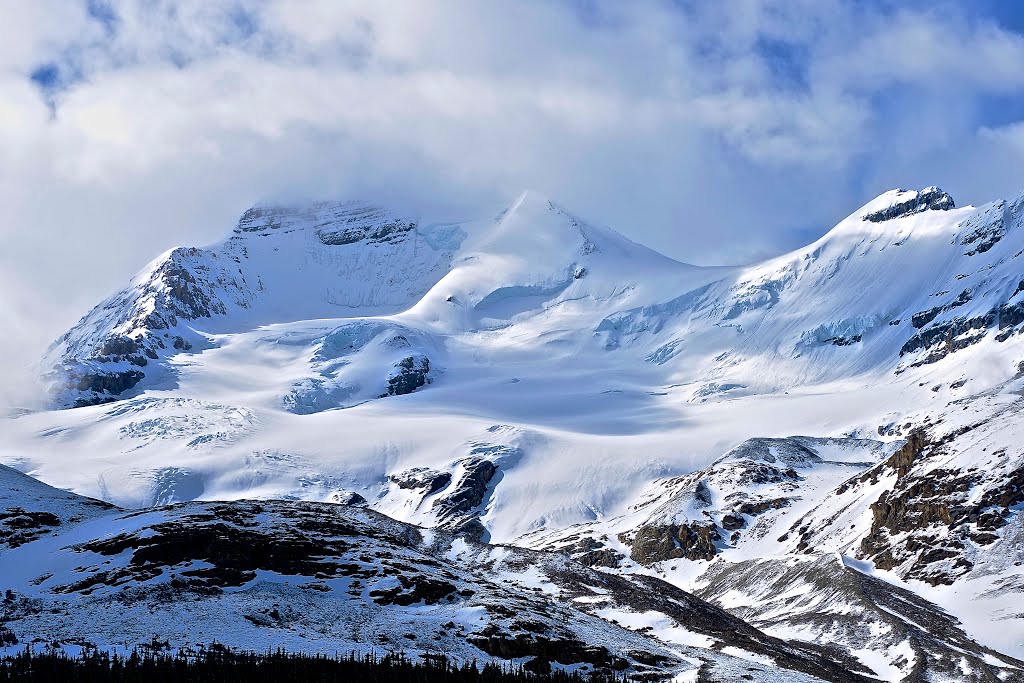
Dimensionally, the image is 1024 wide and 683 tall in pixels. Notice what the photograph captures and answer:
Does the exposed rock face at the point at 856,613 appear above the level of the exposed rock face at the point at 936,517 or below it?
below

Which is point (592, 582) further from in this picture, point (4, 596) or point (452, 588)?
point (4, 596)

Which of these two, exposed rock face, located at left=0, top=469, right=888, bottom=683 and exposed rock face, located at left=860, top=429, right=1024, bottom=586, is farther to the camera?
exposed rock face, located at left=860, top=429, right=1024, bottom=586

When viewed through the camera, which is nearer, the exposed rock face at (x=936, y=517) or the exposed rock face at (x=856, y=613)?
the exposed rock face at (x=856, y=613)

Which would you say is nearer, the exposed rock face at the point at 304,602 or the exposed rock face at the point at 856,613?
the exposed rock face at the point at 304,602

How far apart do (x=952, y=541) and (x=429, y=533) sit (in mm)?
78335

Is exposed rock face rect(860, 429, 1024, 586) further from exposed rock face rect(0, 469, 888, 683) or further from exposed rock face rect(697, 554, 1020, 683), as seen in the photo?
exposed rock face rect(0, 469, 888, 683)

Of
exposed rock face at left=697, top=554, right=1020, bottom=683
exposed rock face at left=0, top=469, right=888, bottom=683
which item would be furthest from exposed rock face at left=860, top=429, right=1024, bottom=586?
exposed rock face at left=0, top=469, right=888, bottom=683

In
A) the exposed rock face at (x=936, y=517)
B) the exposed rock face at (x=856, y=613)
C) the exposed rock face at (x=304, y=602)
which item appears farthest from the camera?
the exposed rock face at (x=936, y=517)

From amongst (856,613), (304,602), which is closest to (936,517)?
(856,613)

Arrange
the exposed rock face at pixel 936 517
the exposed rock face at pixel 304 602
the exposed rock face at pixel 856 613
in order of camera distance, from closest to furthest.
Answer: the exposed rock face at pixel 304 602 → the exposed rock face at pixel 856 613 → the exposed rock face at pixel 936 517

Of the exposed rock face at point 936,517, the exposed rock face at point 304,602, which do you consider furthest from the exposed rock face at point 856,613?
the exposed rock face at point 304,602

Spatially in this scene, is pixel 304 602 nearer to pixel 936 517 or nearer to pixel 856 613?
pixel 856 613

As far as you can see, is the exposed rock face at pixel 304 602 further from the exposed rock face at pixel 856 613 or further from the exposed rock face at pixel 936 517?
the exposed rock face at pixel 936 517

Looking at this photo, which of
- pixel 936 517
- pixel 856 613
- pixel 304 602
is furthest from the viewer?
pixel 936 517
